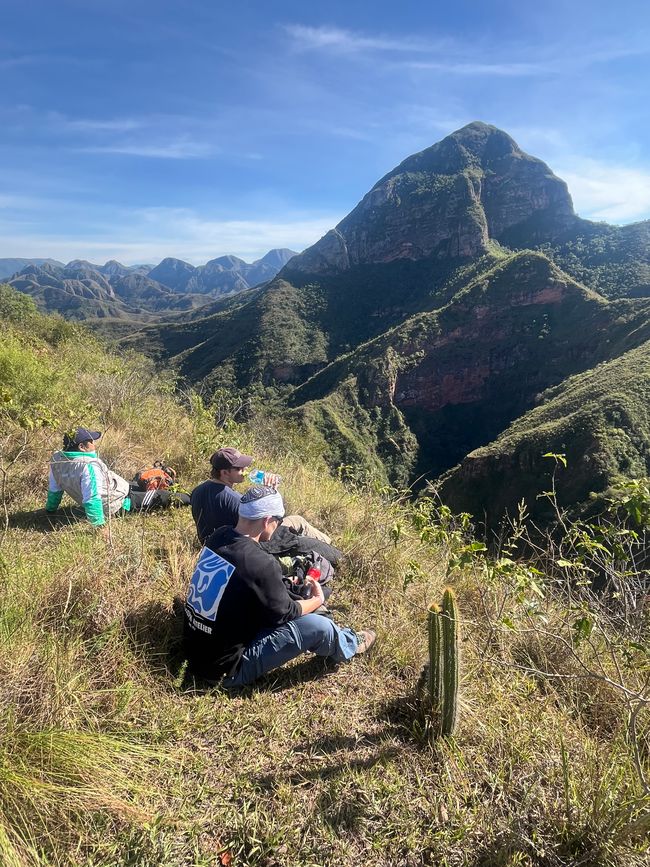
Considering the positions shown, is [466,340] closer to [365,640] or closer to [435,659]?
[365,640]

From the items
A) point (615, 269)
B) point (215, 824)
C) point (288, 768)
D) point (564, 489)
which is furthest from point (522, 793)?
point (615, 269)

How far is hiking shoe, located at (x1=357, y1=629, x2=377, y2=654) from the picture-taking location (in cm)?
273

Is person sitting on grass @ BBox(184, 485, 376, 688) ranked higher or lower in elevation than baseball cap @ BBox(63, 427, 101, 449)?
lower

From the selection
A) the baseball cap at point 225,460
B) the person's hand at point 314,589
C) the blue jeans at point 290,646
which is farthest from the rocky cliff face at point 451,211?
the blue jeans at point 290,646

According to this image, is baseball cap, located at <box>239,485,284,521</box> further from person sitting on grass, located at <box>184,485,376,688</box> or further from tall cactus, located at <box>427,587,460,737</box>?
tall cactus, located at <box>427,587,460,737</box>

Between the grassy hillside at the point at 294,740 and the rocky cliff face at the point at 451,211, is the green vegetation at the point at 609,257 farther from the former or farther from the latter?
the grassy hillside at the point at 294,740

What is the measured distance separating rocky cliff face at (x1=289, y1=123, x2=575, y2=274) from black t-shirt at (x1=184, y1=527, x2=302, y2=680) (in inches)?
3667

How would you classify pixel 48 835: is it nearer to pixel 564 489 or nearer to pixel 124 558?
pixel 124 558

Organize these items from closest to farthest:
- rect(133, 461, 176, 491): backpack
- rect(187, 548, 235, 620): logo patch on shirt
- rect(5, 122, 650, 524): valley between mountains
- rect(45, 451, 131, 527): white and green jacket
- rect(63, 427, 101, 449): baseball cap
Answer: rect(187, 548, 235, 620): logo patch on shirt < rect(45, 451, 131, 527): white and green jacket < rect(63, 427, 101, 449): baseball cap < rect(133, 461, 176, 491): backpack < rect(5, 122, 650, 524): valley between mountains

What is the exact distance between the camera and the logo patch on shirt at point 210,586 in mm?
2279

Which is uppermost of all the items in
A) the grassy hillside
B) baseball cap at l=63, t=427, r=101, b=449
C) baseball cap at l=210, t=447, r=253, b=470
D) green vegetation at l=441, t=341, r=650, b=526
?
baseball cap at l=63, t=427, r=101, b=449

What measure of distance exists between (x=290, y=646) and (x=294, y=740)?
455mm

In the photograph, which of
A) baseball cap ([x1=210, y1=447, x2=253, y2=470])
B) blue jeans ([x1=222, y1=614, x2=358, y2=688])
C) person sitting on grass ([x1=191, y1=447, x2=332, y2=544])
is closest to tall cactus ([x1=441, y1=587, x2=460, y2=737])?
blue jeans ([x1=222, y1=614, x2=358, y2=688])

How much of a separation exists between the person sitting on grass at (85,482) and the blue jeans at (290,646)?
77.7 inches
